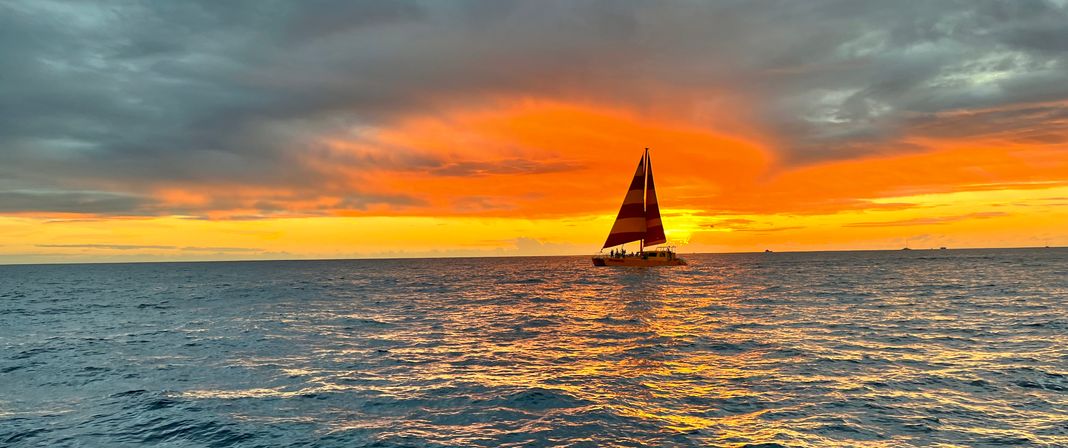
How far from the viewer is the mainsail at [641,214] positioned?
352 feet

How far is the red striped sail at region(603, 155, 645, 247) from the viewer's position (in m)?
107

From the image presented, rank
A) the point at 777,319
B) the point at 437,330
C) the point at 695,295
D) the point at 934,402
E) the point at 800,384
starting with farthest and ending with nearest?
the point at 695,295 → the point at 777,319 → the point at 437,330 → the point at 800,384 → the point at 934,402

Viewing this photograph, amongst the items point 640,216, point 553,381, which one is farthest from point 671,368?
point 640,216

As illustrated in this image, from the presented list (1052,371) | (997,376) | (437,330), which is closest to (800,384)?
(997,376)

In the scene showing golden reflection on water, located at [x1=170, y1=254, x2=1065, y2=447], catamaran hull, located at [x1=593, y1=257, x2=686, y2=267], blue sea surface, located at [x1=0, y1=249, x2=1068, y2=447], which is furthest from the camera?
catamaran hull, located at [x1=593, y1=257, x2=686, y2=267]

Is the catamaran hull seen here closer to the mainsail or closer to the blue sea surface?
the mainsail

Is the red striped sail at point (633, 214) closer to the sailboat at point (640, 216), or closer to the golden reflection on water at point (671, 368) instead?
the sailboat at point (640, 216)

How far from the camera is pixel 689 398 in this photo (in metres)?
16.9

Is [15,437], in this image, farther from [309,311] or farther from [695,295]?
[695,295]

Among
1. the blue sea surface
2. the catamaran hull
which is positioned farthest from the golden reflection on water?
the catamaran hull

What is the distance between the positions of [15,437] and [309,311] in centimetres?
3466

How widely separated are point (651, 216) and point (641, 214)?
7.94 feet

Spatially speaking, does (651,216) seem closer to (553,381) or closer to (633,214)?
(633,214)

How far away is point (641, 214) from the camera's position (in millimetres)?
107812
